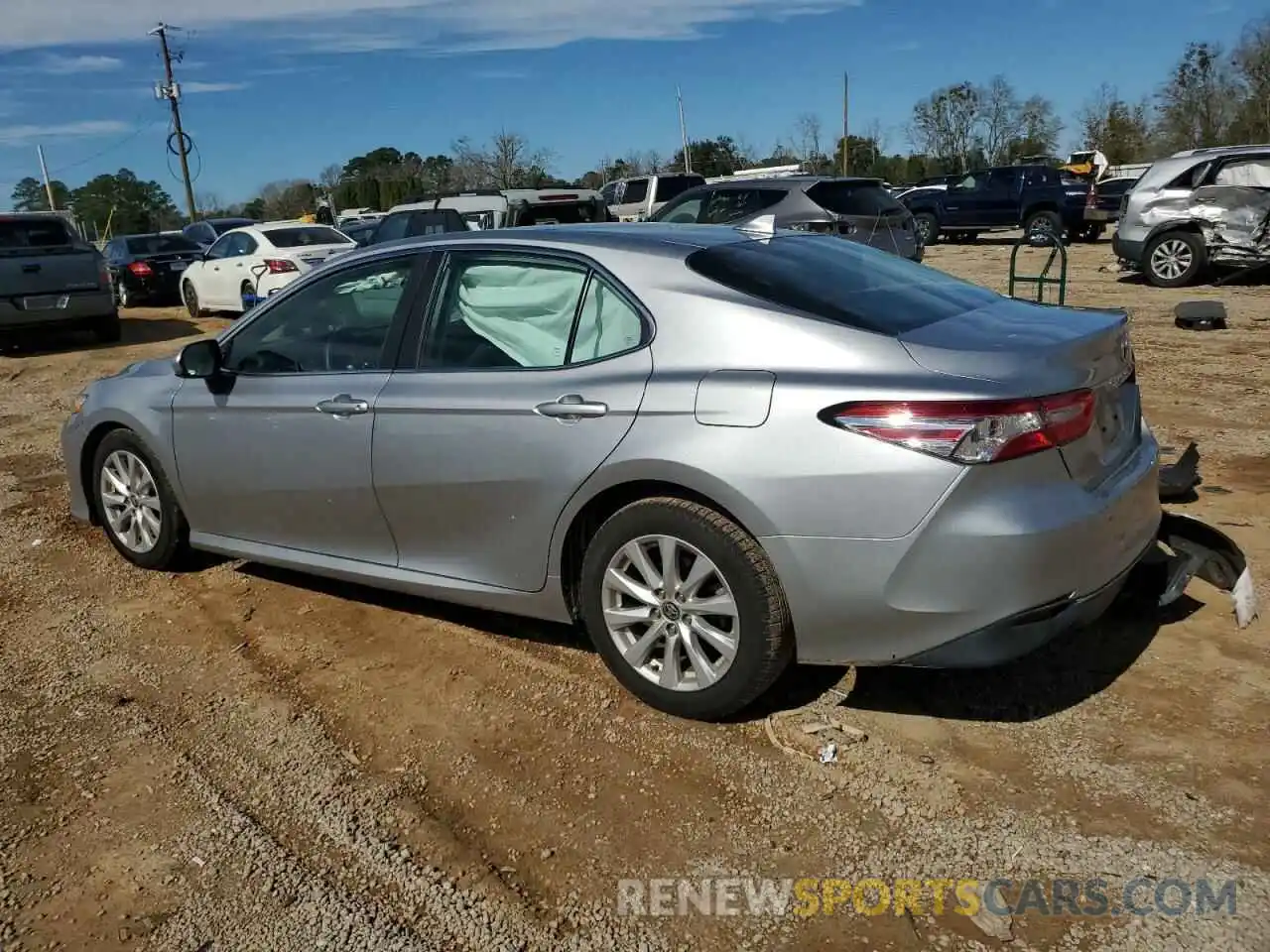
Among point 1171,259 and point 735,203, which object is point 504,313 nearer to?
point 735,203

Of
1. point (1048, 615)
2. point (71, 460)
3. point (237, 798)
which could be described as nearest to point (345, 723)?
point (237, 798)

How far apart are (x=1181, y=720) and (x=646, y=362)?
2.04 m

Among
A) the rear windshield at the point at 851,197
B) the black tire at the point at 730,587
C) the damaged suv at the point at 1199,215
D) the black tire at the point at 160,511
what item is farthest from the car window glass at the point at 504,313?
the damaged suv at the point at 1199,215

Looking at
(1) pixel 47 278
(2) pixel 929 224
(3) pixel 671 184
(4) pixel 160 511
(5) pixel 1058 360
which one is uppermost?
(3) pixel 671 184

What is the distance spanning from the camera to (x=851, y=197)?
13.4 metres

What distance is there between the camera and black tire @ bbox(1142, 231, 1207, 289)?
14.0m

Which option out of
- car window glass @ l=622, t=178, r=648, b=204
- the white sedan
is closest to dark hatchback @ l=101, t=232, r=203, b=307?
the white sedan

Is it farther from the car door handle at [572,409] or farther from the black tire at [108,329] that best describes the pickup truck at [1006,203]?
the car door handle at [572,409]

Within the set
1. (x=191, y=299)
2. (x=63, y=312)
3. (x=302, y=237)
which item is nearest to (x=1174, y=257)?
(x=302, y=237)

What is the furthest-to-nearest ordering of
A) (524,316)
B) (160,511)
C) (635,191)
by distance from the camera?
(635,191) < (160,511) < (524,316)

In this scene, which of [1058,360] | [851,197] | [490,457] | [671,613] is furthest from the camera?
[851,197]

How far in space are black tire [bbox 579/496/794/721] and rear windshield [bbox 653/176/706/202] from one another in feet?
62.5

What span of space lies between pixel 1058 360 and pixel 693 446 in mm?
1105

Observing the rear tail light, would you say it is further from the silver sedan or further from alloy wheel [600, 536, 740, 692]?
alloy wheel [600, 536, 740, 692]
